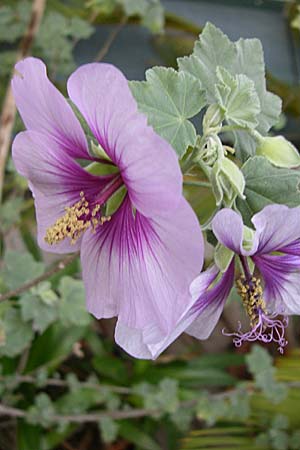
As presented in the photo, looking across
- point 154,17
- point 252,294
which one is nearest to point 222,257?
point 252,294

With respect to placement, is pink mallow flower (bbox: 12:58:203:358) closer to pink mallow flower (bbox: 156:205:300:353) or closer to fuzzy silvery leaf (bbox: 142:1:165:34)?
pink mallow flower (bbox: 156:205:300:353)

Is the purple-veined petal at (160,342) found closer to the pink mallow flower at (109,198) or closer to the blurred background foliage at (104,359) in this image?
the pink mallow flower at (109,198)

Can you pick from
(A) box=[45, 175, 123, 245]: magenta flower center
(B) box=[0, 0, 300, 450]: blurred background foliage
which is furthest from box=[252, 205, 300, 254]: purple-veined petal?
(B) box=[0, 0, 300, 450]: blurred background foliage

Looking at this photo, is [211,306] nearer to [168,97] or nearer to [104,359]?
[168,97]

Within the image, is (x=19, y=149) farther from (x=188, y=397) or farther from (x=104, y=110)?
(x=188, y=397)

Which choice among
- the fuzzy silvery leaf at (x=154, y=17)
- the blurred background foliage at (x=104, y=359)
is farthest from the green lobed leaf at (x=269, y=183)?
the fuzzy silvery leaf at (x=154, y=17)

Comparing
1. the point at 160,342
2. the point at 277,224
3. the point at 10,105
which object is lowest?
the point at 10,105

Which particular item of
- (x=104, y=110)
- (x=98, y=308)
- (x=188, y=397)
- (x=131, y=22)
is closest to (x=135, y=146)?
(x=104, y=110)
